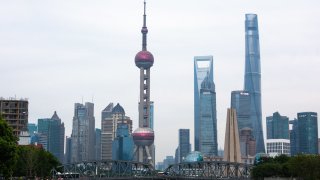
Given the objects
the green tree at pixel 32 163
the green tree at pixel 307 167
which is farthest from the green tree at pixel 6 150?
the green tree at pixel 307 167

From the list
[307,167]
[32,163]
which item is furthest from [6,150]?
[307,167]

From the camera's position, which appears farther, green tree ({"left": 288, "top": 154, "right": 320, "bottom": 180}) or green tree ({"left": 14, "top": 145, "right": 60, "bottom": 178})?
green tree ({"left": 14, "top": 145, "right": 60, "bottom": 178})

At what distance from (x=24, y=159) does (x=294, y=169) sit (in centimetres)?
6663

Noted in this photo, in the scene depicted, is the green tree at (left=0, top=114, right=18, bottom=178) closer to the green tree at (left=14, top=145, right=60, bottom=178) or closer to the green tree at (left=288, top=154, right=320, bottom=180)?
the green tree at (left=14, top=145, right=60, bottom=178)

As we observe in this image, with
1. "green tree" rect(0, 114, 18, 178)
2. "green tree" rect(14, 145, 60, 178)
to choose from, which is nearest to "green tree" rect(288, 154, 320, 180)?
"green tree" rect(14, 145, 60, 178)

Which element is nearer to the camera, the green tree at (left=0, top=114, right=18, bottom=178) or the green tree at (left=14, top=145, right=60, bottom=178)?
the green tree at (left=0, top=114, right=18, bottom=178)

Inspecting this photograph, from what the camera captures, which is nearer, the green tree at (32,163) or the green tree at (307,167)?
the green tree at (307,167)

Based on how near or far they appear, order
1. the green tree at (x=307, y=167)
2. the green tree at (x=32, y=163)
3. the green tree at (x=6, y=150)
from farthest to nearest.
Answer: the green tree at (x=32, y=163) → the green tree at (x=307, y=167) → the green tree at (x=6, y=150)

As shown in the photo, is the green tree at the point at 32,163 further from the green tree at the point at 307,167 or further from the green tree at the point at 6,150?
the green tree at the point at 6,150

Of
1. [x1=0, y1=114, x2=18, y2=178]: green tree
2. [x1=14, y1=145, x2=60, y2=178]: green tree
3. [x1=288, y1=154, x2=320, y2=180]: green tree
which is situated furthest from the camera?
[x1=14, y1=145, x2=60, y2=178]: green tree

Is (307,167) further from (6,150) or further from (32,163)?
(6,150)

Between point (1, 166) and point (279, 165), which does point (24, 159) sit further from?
point (1, 166)

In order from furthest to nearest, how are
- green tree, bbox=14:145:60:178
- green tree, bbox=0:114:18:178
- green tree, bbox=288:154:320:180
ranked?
1. green tree, bbox=14:145:60:178
2. green tree, bbox=288:154:320:180
3. green tree, bbox=0:114:18:178

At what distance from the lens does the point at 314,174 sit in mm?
146000
